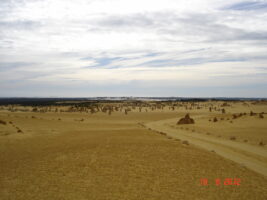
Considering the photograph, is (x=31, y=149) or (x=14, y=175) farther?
(x=31, y=149)

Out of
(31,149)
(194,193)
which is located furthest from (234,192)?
(31,149)

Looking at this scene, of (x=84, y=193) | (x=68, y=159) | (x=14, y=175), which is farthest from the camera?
(x=68, y=159)

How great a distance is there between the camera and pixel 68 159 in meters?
12.0

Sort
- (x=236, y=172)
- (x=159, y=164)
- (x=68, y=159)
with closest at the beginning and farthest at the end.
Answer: (x=236, y=172) < (x=159, y=164) < (x=68, y=159)

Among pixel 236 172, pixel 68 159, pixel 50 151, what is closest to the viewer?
pixel 236 172

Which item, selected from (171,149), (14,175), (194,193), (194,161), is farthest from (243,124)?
(14,175)

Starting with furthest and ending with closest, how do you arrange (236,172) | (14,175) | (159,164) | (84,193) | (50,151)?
(50,151) → (159,164) → (236,172) → (14,175) → (84,193)

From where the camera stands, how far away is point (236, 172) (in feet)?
34.0

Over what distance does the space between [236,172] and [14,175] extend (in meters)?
8.47

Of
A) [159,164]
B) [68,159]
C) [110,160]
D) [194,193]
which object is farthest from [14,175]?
[194,193]

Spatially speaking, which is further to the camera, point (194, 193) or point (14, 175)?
point (14, 175)

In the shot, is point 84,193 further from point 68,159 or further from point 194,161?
point 194,161

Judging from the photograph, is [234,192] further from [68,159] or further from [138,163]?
[68,159]

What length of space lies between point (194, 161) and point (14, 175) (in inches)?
296
